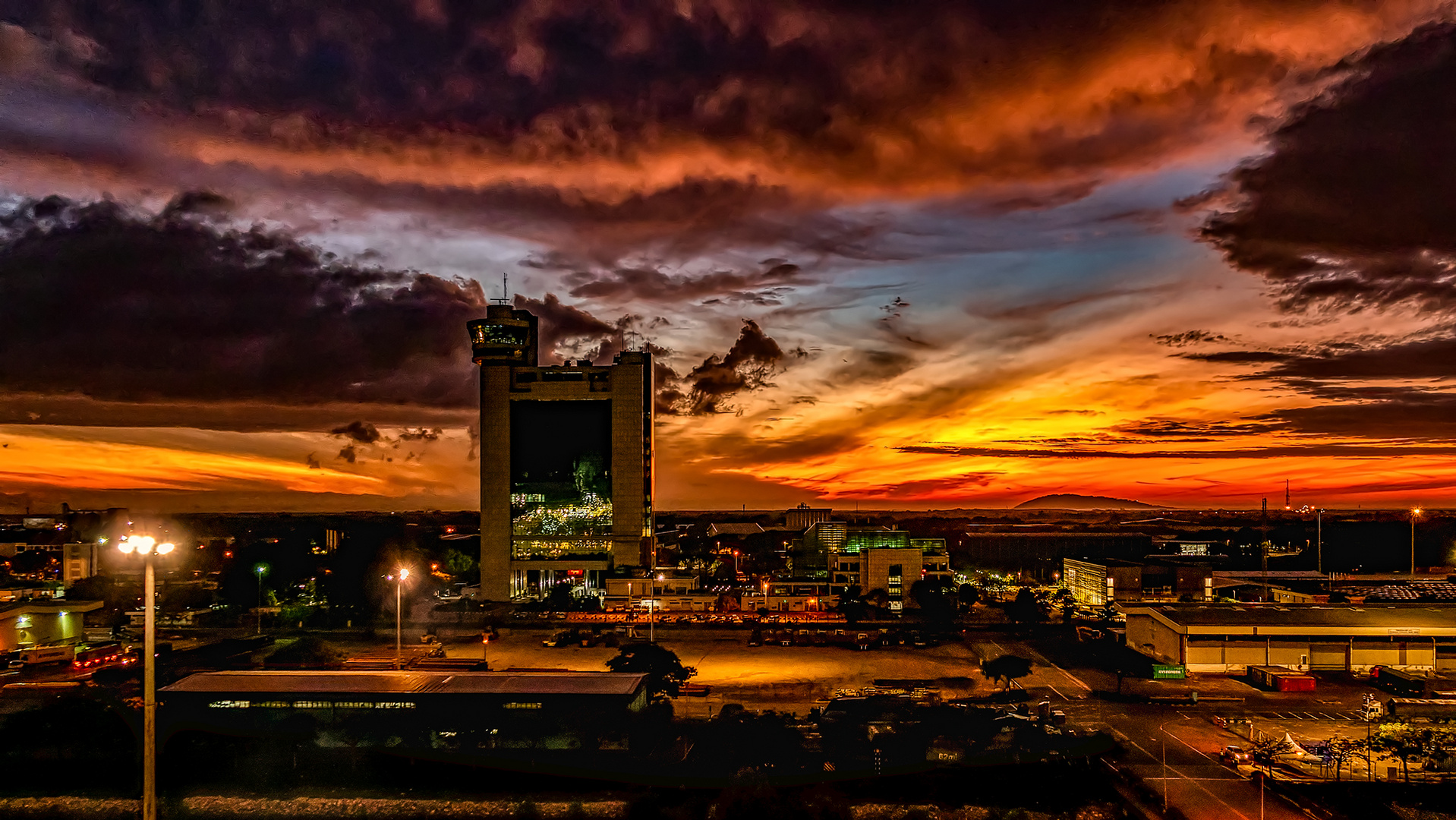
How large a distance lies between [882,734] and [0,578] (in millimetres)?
81373

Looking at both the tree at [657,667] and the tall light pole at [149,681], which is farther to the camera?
the tree at [657,667]

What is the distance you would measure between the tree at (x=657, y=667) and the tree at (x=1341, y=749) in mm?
21770

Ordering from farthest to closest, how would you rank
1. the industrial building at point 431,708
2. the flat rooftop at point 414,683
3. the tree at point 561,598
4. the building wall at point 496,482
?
the building wall at point 496,482
the tree at point 561,598
the flat rooftop at point 414,683
the industrial building at point 431,708

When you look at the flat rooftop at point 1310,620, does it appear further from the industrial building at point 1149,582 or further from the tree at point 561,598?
the tree at point 561,598

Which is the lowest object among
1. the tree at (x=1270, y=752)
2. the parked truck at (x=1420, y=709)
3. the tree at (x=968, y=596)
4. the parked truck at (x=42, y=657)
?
the tree at (x=968, y=596)

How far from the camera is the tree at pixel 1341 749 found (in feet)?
78.4

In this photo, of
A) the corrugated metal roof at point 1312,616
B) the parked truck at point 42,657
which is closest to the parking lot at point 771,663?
the corrugated metal roof at point 1312,616

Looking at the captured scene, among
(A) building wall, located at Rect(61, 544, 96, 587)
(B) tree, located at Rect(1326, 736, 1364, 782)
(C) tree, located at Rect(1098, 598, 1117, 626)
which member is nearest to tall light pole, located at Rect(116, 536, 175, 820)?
(B) tree, located at Rect(1326, 736, 1364, 782)

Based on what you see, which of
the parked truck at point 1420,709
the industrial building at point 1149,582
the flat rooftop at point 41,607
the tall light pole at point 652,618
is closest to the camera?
the parked truck at point 1420,709

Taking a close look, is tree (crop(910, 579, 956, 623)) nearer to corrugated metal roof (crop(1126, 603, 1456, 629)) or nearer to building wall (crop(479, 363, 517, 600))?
corrugated metal roof (crop(1126, 603, 1456, 629))

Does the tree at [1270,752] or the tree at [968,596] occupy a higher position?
the tree at [1270,752]

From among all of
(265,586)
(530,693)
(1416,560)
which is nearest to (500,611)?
(265,586)

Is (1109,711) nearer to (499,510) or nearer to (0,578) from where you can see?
(499,510)

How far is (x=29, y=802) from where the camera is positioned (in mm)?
21359
